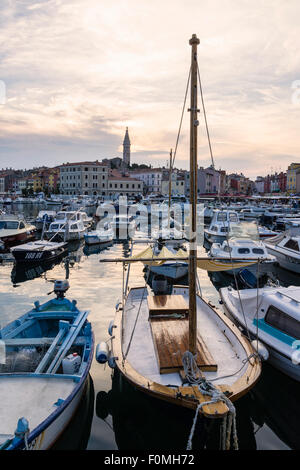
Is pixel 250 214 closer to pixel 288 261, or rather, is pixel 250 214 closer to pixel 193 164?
pixel 288 261

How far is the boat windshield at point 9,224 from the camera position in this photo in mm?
32188

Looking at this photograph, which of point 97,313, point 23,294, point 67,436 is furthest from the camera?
point 23,294

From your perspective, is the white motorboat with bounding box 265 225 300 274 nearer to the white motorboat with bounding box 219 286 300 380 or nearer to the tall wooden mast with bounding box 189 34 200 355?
the white motorboat with bounding box 219 286 300 380

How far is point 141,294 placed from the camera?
1425 cm

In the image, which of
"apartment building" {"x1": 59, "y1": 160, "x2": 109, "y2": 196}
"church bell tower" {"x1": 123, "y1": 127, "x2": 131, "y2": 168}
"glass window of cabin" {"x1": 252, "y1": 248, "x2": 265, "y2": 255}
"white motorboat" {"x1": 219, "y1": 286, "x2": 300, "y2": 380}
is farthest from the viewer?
"church bell tower" {"x1": 123, "y1": 127, "x2": 131, "y2": 168}

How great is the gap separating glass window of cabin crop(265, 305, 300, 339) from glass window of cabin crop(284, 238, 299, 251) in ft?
43.6

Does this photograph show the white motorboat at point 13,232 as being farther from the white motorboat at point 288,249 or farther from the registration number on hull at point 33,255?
the white motorboat at point 288,249

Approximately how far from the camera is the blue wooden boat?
630 cm

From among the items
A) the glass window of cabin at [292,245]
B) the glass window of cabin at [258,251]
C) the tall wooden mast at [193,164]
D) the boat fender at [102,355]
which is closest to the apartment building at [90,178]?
the glass window of cabin at [292,245]

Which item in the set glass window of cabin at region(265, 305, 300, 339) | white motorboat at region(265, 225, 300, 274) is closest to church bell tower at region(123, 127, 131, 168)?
white motorboat at region(265, 225, 300, 274)

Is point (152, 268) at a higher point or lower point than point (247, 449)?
higher
